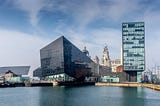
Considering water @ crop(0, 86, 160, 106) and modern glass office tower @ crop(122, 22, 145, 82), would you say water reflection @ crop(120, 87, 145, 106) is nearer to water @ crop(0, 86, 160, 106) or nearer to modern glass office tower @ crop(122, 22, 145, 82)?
water @ crop(0, 86, 160, 106)

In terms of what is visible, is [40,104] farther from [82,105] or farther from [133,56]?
[133,56]

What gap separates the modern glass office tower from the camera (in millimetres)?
175000

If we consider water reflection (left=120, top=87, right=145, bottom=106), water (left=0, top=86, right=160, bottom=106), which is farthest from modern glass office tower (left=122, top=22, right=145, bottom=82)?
water reflection (left=120, top=87, right=145, bottom=106)

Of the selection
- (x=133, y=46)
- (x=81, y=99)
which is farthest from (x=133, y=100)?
(x=133, y=46)

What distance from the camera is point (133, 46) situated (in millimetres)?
176125

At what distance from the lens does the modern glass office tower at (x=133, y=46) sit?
574 ft

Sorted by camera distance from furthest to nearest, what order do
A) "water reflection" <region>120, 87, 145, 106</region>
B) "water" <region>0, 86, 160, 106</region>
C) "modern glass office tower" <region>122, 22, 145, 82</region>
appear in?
"modern glass office tower" <region>122, 22, 145, 82</region> → "water" <region>0, 86, 160, 106</region> → "water reflection" <region>120, 87, 145, 106</region>

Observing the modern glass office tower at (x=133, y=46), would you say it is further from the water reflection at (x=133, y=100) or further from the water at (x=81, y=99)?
the water reflection at (x=133, y=100)

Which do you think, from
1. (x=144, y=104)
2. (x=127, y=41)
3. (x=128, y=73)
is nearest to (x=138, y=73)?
(x=128, y=73)

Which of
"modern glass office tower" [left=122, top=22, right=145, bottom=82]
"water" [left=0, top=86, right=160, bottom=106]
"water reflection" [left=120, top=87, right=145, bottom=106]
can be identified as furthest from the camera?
"modern glass office tower" [left=122, top=22, right=145, bottom=82]

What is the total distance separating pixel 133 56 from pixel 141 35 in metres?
10.5

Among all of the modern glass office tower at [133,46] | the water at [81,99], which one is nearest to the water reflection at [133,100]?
the water at [81,99]

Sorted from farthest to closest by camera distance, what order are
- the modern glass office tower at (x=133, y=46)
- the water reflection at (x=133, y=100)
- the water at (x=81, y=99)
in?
the modern glass office tower at (x=133, y=46), the water at (x=81, y=99), the water reflection at (x=133, y=100)

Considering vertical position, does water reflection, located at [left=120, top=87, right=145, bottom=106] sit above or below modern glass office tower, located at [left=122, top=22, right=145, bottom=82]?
below
